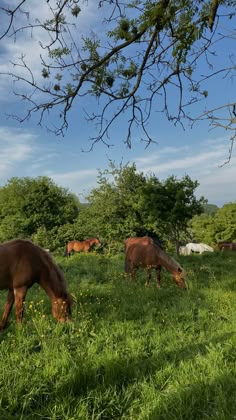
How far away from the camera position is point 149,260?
1100 cm

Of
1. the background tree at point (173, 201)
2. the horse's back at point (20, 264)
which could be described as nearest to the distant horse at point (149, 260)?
the horse's back at point (20, 264)

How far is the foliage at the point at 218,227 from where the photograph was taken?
5417 cm

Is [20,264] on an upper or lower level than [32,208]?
lower

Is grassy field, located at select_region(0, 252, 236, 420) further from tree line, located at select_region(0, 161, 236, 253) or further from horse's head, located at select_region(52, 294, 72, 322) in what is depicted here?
tree line, located at select_region(0, 161, 236, 253)

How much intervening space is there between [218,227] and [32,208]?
1112 inches

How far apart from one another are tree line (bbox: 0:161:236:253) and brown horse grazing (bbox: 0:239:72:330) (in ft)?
56.3

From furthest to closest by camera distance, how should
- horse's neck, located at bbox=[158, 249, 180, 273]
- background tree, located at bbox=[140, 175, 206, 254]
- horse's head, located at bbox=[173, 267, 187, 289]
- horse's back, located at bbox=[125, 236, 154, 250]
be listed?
1. background tree, located at bbox=[140, 175, 206, 254]
2. horse's back, located at bbox=[125, 236, 154, 250]
3. horse's neck, located at bbox=[158, 249, 180, 273]
4. horse's head, located at bbox=[173, 267, 187, 289]

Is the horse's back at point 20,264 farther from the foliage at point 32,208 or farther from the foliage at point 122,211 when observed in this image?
the foliage at point 32,208

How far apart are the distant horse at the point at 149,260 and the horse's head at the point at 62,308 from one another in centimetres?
409

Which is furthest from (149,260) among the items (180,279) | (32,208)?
(32,208)

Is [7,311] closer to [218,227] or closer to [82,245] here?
[82,245]

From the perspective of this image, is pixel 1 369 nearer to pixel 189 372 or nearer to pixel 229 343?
pixel 189 372

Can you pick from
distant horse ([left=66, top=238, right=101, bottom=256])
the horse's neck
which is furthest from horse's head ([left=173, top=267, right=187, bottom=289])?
distant horse ([left=66, top=238, right=101, bottom=256])

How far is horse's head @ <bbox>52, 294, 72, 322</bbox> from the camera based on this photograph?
19.6 feet
